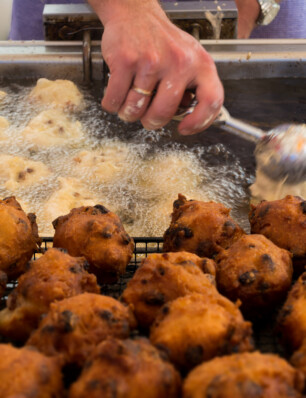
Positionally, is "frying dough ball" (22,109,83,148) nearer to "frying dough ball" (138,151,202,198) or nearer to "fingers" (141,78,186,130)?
"frying dough ball" (138,151,202,198)

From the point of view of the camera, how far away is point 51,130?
8.12ft

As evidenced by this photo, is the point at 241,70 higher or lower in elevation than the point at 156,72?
lower

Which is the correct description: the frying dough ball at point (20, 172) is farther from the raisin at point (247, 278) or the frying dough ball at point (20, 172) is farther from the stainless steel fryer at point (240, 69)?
the raisin at point (247, 278)

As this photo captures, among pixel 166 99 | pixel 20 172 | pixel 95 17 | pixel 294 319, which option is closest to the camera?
pixel 294 319

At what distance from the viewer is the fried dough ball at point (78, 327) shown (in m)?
0.87

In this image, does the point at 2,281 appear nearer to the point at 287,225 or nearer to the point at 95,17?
the point at 287,225

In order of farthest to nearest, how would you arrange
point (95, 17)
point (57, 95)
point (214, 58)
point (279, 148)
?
1. point (214, 58)
2. point (95, 17)
3. point (57, 95)
4. point (279, 148)

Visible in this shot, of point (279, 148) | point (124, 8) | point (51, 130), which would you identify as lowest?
point (51, 130)

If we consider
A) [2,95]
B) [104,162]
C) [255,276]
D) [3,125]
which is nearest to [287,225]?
[255,276]

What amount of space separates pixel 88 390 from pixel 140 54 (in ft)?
4.32

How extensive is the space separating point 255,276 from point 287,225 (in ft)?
0.76

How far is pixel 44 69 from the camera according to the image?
290 cm

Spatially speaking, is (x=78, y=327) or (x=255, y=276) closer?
(x=78, y=327)

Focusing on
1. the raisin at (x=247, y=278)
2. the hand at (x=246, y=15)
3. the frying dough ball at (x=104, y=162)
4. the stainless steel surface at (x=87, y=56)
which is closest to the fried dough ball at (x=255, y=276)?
the raisin at (x=247, y=278)
